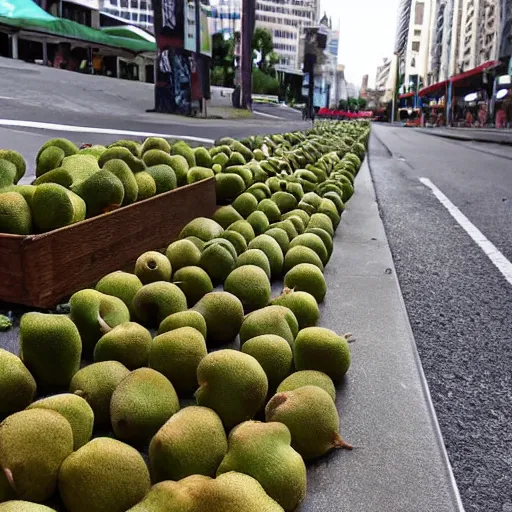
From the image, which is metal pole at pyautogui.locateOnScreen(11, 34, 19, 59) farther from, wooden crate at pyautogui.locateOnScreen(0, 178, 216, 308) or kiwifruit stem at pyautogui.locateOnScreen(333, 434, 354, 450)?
kiwifruit stem at pyautogui.locateOnScreen(333, 434, 354, 450)

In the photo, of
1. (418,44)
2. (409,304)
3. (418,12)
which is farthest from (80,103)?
(418,12)

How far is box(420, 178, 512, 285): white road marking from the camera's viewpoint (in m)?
3.57

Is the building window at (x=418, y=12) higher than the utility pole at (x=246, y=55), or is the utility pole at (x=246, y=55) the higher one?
the building window at (x=418, y=12)

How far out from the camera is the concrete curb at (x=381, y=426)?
1.22 metres

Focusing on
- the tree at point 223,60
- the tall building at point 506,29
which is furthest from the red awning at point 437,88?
the tree at point 223,60

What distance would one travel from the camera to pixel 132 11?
7254 mm

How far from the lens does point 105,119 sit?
16.9 feet

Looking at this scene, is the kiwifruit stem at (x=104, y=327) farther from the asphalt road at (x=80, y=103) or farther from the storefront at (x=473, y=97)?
the storefront at (x=473, y=97)

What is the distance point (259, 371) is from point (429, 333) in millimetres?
1226

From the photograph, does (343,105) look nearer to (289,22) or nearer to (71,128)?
(289,22)

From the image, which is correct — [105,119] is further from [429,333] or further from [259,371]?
[259,371]

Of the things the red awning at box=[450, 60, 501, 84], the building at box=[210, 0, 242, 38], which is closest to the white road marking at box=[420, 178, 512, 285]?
the building at box=[210, 0, 242, 38]

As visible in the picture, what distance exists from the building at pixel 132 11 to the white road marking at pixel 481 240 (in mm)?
4137

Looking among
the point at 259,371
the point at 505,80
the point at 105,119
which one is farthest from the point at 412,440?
the point at 505,80
